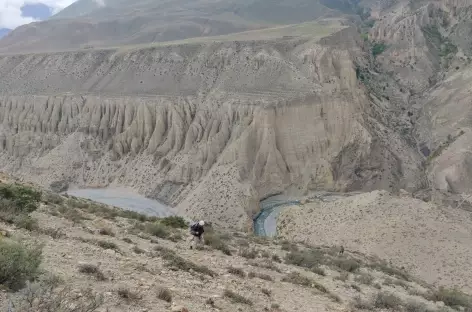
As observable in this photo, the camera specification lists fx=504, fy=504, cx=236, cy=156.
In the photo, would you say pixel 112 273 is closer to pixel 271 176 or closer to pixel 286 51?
pixel 271 176

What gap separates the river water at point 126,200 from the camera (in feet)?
137

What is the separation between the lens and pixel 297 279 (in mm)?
13414

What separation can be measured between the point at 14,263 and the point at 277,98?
129 ft

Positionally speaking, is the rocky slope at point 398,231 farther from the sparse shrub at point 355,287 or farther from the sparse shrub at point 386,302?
the sparse shrub at point 386,302

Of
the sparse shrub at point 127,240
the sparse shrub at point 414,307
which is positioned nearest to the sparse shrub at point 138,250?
the sparse shrub at point 127,240

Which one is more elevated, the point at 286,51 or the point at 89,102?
the point at 286,51

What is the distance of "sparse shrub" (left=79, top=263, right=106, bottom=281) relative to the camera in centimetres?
927

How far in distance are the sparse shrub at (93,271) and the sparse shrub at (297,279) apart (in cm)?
542

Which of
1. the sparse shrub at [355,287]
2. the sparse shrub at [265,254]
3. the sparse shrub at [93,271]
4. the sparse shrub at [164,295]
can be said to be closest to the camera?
the sparse shrub at [164,295]

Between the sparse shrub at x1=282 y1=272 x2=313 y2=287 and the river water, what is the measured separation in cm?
2778

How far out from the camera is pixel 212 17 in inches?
3920

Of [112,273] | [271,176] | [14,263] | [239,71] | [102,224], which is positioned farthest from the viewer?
[239,71]

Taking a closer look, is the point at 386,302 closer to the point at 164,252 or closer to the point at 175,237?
the point at 164,252

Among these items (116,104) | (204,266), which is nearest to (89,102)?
(116,104)
